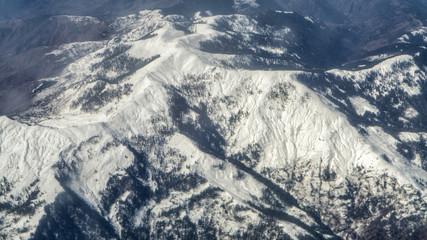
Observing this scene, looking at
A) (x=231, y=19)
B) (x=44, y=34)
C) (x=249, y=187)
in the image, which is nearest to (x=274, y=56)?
(x=231, y=19)

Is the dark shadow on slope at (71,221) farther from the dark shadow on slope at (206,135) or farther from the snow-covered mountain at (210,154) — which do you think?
the dark shadow on slope at (206,135)

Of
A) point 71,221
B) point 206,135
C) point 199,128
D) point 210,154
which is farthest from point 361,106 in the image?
point 71,221

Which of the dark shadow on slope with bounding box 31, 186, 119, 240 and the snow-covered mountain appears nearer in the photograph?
the dark shadow on slope with bounding box 31, 186, 119, 240

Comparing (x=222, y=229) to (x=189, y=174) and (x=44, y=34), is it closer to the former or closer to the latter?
(x=189, y=174)

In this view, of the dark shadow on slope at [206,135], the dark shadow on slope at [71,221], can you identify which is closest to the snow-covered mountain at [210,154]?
the dark shadow on slope at [71,221]

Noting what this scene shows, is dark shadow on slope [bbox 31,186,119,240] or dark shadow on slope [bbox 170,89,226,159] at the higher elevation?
dark shadow on slope [bbox 170,89,226,159]

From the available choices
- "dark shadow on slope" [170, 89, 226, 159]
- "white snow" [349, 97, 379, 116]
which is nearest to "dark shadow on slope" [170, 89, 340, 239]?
"dark shadow on slope" [170, 89, 226, 159]

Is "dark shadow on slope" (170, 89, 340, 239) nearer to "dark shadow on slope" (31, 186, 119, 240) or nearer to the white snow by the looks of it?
"dark shadow on slope" (31, 186, 119, 240)

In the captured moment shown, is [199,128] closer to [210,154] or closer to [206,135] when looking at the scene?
[206,135]
